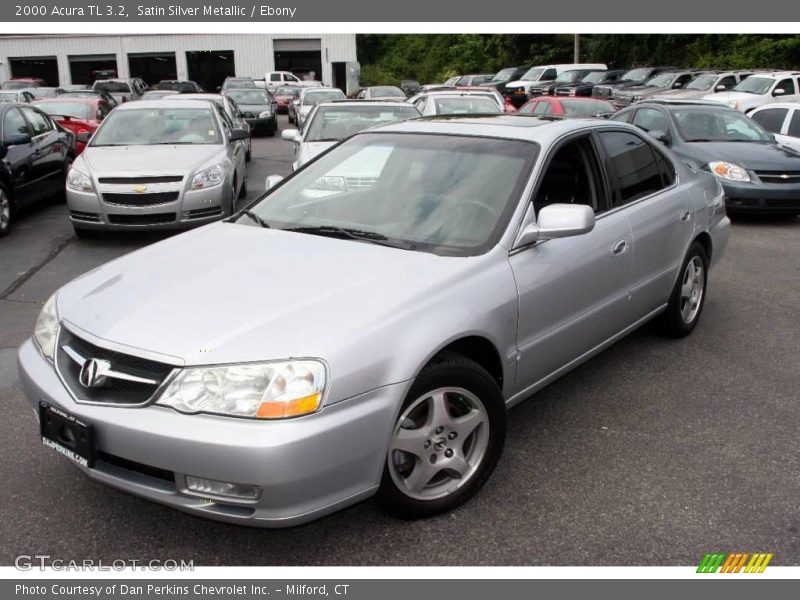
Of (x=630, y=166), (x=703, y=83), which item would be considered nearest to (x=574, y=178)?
(x=630, y=166)

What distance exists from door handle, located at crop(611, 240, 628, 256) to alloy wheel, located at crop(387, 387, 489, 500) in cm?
145

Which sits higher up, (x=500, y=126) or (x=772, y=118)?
(x=500, y=126)

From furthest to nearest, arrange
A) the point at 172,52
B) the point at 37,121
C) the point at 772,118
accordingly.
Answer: the point at 172,52, the point at 772,118, the point at 37,121

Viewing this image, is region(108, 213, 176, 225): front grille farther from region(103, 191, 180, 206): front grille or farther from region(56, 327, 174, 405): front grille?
region(56, 327, 174, 405): front grille

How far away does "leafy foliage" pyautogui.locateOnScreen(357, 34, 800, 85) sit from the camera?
31344 millimetres

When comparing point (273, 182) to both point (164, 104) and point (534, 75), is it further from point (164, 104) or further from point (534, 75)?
point (534, 75)

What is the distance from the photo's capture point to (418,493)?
313 cm

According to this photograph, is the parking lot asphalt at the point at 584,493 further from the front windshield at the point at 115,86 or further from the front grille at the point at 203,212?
the front windshield at the point at 115,86

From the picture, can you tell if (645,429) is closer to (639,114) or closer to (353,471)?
(353,471)

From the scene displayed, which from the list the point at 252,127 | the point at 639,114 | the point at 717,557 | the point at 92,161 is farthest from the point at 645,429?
the point at 252,127

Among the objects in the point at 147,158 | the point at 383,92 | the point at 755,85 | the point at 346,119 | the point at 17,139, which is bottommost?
the point at 383,92

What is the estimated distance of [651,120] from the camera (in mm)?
11258

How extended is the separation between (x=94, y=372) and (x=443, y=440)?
4.56ft

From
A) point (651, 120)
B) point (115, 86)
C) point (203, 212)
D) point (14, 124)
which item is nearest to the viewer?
point (203, 212)
